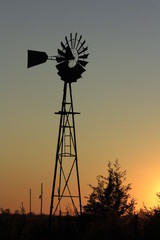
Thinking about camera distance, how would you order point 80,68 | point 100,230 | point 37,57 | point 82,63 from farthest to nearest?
point 82,63 → point 80,68 → point 37,57 → point 100,230

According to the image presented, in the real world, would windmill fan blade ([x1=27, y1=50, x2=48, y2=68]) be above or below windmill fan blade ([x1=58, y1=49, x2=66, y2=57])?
below

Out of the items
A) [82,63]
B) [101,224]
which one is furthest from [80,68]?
[101,224]

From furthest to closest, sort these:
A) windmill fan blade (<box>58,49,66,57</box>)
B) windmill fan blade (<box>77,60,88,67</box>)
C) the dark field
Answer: windmill fan blade (<box>58,49,66,57</box>) < windmill fan blade (<box>77,60,88,67</box>) < the dark field

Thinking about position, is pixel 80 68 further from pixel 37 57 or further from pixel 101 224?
pixel 101 224

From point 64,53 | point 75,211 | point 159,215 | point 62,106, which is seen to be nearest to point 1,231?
point 75,211

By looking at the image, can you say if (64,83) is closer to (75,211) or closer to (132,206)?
(75,211)

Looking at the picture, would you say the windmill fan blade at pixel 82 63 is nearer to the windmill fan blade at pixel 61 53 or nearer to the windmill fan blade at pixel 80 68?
the windmill fan blade at pixel 80 68

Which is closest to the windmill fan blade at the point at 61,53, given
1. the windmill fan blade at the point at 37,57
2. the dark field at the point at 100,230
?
the windmill fan blade at the point at 37,57

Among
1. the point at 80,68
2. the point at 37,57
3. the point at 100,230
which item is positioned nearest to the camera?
the point at 100,230

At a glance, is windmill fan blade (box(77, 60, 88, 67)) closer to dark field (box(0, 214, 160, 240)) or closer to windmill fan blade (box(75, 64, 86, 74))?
windmill fan blade (box(75, 64, 86, 74))

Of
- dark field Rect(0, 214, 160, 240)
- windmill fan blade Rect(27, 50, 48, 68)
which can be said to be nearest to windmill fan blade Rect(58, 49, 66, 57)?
windmill fan blade Rect(27, 50, 48, 68)

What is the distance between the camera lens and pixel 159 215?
105 ft

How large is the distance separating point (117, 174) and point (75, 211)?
1272 centimetres

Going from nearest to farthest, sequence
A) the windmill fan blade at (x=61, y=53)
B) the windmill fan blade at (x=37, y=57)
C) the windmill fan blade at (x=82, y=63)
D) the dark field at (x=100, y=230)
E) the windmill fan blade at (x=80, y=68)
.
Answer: the dark field at (x=100, y=230) < the windmill fan blade at (x=37, y=57) < the windmill fan blade at (x=80, y=68) < the windmill fan blade at (x=82, y=63) < the windmill fan blade at (x=61, y=53)
